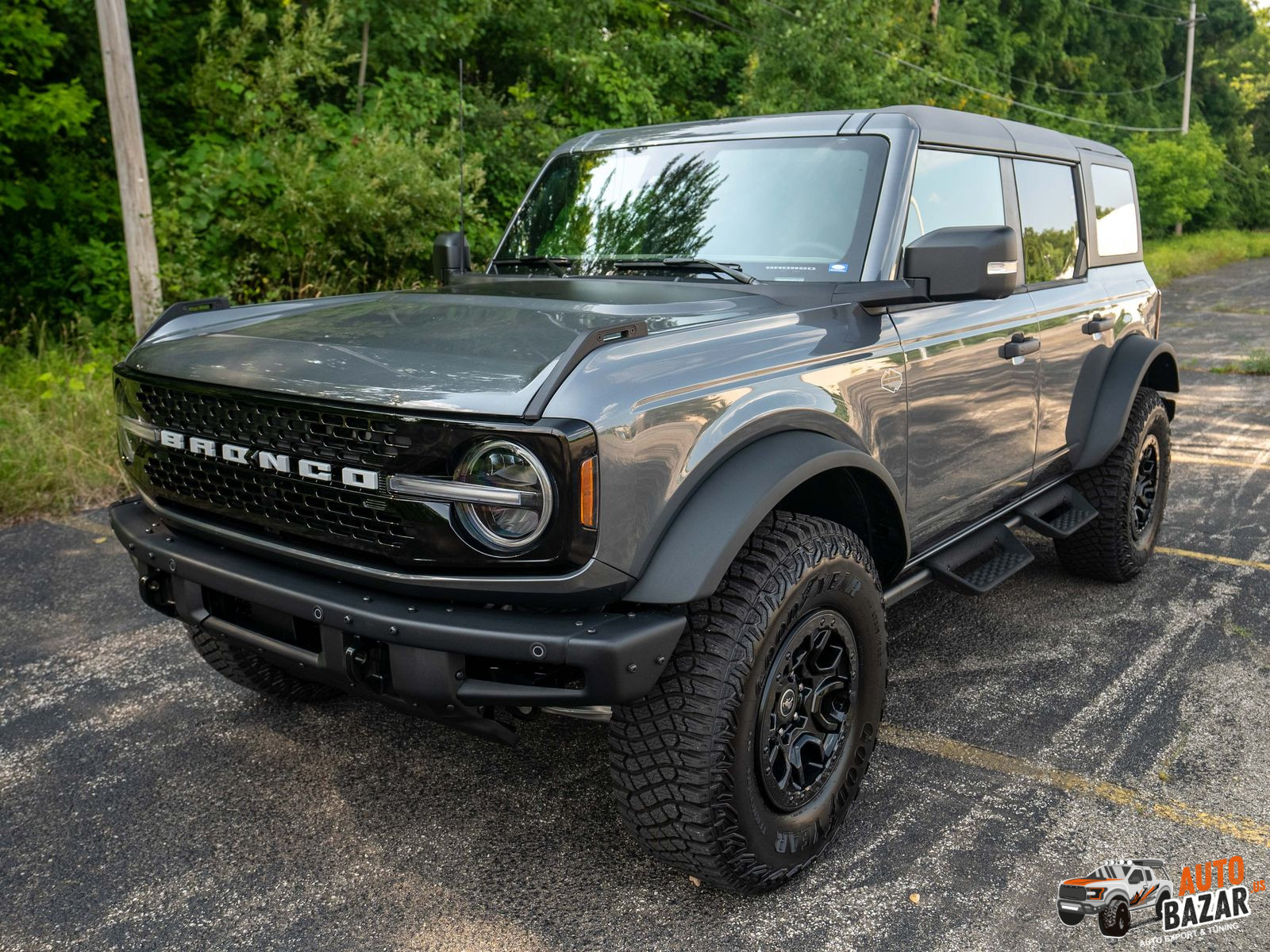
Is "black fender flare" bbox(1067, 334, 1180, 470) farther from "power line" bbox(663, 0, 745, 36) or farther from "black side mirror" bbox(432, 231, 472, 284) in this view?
"power line" bbox(663, 0, 745, 36)

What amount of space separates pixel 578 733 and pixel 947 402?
1627mm

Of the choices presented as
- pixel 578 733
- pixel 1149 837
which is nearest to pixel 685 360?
pixel 578 733

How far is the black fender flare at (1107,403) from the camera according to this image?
4.51m

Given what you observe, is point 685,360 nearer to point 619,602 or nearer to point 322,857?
point 619,602

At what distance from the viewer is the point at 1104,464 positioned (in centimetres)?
477

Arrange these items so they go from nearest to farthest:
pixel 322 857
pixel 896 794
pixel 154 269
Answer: pixel 322 857
pixel 896 794
pixel 154 269

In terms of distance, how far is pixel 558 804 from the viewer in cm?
310


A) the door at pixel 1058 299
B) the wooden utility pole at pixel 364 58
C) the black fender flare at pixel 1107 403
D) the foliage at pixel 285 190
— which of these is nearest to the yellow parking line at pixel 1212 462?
the black fender flare at pixel 1107 403

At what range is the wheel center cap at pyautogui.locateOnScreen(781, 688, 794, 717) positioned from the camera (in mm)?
2660

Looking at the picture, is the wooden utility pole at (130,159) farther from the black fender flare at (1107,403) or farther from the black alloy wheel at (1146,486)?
the black alloy wheel at (1146,486)

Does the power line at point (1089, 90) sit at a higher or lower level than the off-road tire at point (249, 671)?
higher

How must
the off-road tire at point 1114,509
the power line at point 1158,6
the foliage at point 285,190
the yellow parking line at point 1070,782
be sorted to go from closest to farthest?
the yellow parking line at point 1070,782 → the off-road tire at point 1114,509 → the foliage at point 285,190 → the power line at point 1158,6

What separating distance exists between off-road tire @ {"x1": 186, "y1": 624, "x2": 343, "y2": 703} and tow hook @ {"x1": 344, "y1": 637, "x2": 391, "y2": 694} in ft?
3.92

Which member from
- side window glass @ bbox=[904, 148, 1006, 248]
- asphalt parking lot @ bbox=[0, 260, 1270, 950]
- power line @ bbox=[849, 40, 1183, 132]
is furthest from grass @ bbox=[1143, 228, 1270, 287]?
asphalt parking lot @ bbox=[0, 260, 1270, 950]
